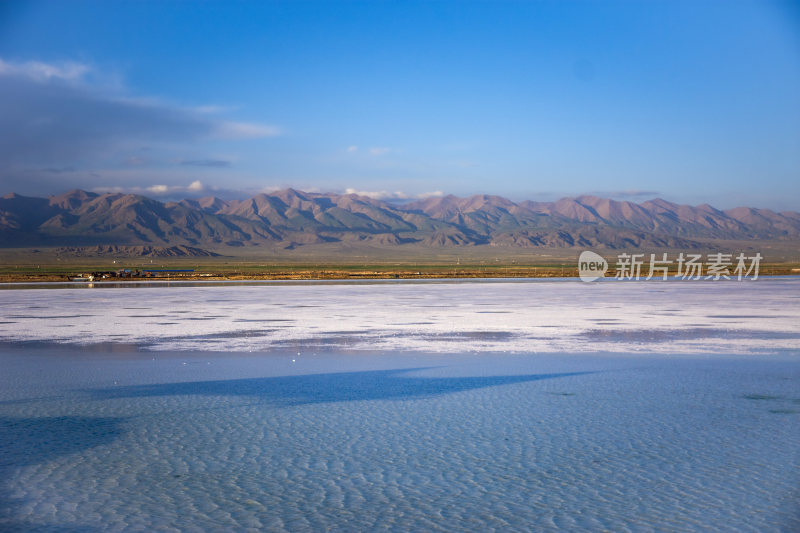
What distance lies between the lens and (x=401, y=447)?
7113mm

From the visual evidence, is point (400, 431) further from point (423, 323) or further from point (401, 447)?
point (423, 323)

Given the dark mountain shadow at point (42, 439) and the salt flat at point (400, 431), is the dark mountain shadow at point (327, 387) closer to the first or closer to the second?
the salt flat at point (400, 431)

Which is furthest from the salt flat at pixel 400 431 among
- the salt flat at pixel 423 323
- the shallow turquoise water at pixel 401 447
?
the salt flat at pixel 423 323

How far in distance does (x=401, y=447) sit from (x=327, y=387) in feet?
10.2


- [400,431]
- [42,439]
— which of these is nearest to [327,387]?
[400,431]

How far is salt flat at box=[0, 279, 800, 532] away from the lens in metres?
5.43

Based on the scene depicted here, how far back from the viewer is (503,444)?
282 inches

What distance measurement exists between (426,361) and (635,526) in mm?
7246

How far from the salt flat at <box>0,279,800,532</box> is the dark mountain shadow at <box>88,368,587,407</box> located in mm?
54

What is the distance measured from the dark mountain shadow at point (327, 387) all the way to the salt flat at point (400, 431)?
0.18 ft

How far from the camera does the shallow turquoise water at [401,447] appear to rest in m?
5.38

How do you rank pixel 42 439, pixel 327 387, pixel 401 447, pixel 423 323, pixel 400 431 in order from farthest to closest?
pixel 423 323 → pixel 327 387 → pixel 400 431 → pixel 42 439 → pixel 401 447

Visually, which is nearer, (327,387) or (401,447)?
(401,447)

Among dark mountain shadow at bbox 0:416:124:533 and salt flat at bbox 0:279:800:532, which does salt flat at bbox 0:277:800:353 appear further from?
dark mountain shadow at bbox 0:416:124:533
